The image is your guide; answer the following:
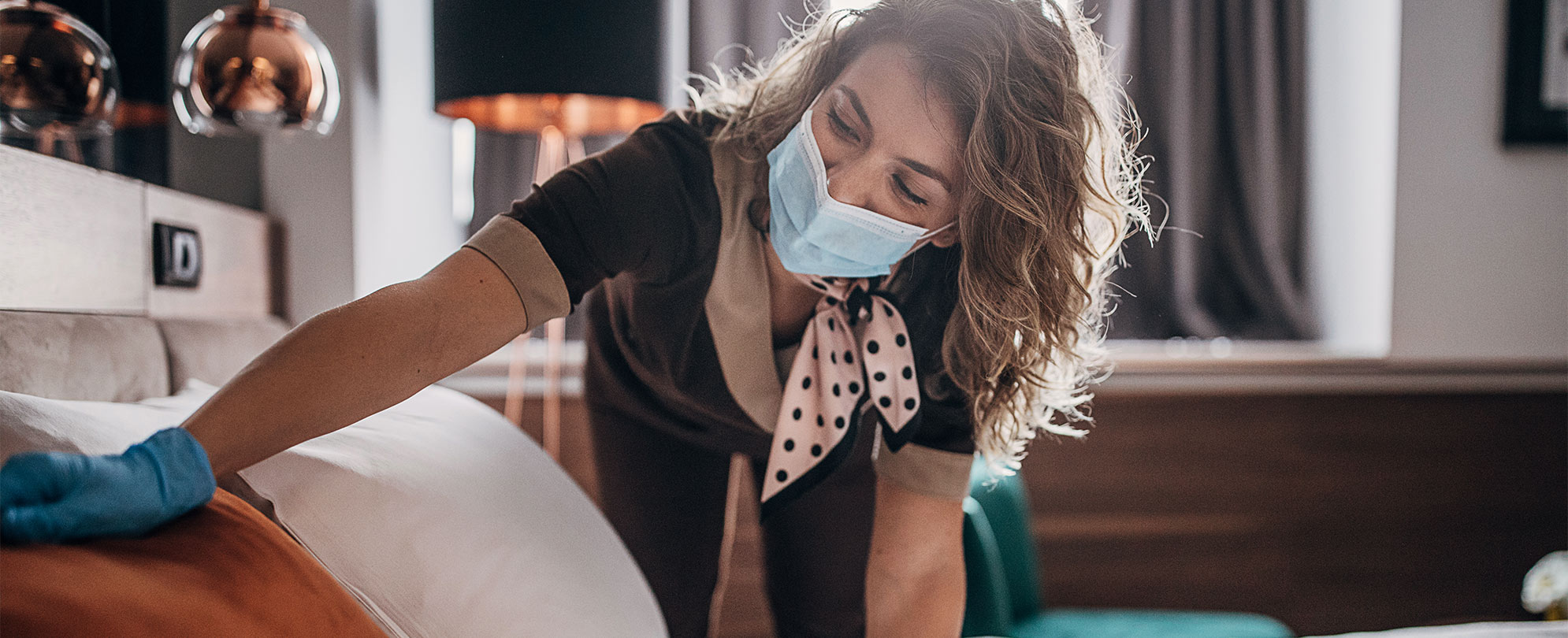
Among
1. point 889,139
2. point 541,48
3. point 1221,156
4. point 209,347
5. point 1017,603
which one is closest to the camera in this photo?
point 889,139

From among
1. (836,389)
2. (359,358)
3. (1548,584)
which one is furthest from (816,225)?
(1548,584)

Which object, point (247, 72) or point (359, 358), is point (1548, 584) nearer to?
point (359, 358)

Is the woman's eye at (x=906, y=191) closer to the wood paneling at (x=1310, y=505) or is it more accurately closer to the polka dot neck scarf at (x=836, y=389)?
the polka dot neck scarf at (x=836, y=389)

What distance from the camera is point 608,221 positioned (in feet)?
2.30

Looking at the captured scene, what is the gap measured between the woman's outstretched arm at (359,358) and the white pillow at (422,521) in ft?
0.25

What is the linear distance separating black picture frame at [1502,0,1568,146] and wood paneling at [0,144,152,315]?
2668 millimetres

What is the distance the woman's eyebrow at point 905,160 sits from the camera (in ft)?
2.44

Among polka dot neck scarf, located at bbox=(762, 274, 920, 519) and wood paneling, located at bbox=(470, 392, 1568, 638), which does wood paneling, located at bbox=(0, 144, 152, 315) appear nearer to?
polka dot neck scarf, located at bbox=(762, 274, 920, 519)

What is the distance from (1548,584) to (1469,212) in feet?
3.09

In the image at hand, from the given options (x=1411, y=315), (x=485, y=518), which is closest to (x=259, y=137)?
(x=485, y=518)

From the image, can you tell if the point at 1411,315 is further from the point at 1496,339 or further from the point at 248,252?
the point at 248,252

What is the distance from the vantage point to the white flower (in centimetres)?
140

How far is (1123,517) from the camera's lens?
1.95 metres

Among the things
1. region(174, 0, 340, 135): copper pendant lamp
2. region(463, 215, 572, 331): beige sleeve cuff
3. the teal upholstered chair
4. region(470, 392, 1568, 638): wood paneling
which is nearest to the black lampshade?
region(174, 0, 340, 135): copper pendant lamp
